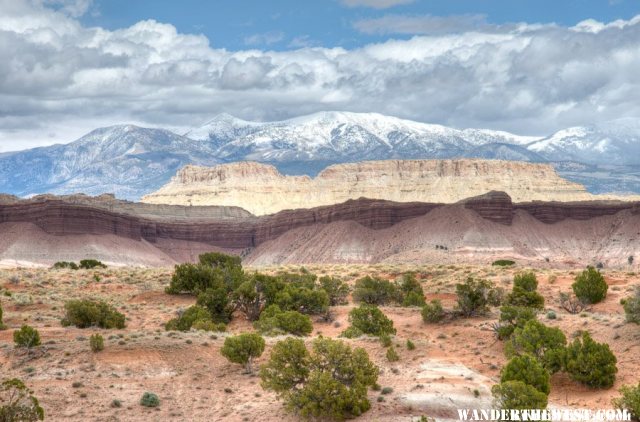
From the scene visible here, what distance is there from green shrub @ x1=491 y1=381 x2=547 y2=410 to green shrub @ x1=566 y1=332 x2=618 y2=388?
576 centimetres

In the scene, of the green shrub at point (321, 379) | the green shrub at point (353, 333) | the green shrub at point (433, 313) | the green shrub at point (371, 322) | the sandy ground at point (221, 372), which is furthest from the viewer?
the green shrub at point (433, 313)

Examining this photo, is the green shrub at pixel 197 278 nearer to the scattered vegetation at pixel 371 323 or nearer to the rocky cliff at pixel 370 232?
the scattered vegetation at pixel 371 323

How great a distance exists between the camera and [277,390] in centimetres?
2667

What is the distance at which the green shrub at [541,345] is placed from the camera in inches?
1219

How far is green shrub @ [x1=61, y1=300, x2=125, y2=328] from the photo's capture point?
39.1 metres

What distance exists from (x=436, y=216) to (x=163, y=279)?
94.1 meters

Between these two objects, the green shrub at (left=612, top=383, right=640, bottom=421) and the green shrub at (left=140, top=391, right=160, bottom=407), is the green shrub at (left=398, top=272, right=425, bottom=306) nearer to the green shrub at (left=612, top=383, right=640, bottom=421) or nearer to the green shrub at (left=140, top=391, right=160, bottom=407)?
Result: the green shrub at (left=612, top=383, right=640, bottom=421)

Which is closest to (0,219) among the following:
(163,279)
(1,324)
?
(163,279)

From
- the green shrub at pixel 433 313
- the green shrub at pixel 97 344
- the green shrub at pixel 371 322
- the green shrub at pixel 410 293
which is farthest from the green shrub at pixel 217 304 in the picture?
the green shrub at pixel 97 344

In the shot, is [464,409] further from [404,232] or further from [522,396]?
[404,232]

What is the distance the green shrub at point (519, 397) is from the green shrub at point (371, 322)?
1456cm

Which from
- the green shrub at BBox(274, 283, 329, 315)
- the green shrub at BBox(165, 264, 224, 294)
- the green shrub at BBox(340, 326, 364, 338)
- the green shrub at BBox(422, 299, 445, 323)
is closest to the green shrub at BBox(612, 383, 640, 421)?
the green shrub at BBox(340, 326, 364, 338)

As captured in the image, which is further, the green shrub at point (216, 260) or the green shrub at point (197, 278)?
the green shrub at point (216, 260)

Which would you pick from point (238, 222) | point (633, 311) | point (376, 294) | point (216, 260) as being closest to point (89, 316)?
point (376, 294)
